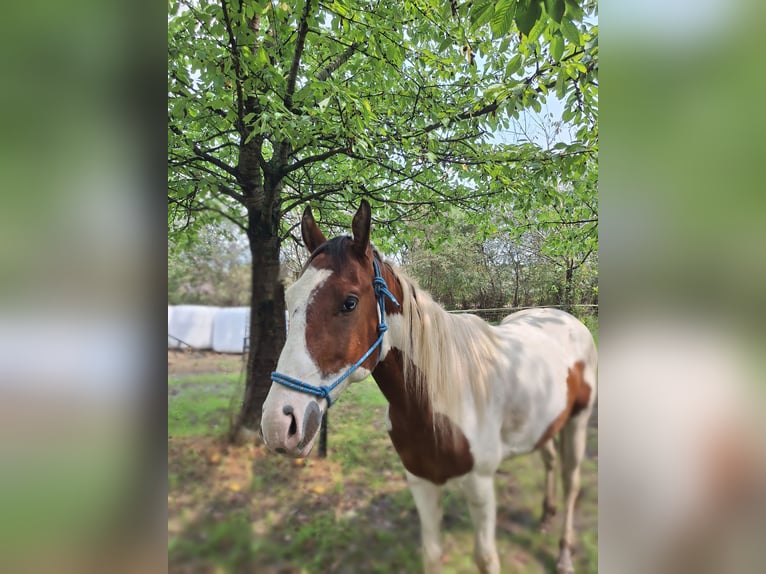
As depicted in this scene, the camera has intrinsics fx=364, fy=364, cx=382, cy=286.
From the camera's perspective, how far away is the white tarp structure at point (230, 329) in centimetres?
127

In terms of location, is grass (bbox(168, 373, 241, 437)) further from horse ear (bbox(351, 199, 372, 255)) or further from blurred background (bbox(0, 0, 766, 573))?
horse ear (bbox(351, 199, 372, 255))

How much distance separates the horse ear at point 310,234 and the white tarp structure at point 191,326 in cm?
40

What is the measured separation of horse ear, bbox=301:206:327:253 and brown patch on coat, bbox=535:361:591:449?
109cm

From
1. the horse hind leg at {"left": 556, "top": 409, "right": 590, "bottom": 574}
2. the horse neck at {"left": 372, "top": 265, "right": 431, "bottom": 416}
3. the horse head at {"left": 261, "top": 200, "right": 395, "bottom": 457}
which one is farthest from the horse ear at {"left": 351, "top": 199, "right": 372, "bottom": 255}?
the horse hind leg at {"left": 556, "top": 409, "right": 590, "bottom": 574}

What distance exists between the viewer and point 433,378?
122cm

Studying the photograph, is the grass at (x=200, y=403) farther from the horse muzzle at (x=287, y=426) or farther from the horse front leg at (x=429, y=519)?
the horse front leg at (x=429, y=519)

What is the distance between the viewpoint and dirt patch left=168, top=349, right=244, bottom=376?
1240 mm

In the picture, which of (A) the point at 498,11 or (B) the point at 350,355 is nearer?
(B) the point at 350,355

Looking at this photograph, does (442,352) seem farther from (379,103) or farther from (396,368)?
(379,103)

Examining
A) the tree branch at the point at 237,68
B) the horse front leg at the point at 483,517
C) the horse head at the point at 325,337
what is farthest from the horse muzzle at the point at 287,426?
the tree branch at the point at 237,68
